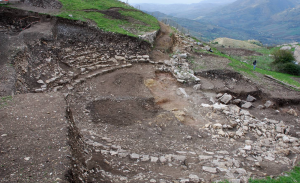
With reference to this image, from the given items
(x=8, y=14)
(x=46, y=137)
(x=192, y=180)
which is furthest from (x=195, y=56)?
(x=8, y=14)

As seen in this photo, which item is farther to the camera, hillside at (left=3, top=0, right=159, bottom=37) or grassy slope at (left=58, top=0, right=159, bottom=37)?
hillside at (left=3, top=0, right=159, bottom=37)

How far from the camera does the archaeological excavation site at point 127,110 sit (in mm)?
5434

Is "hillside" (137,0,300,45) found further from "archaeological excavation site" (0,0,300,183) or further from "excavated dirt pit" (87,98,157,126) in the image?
"excavated dirt pit" (87,98,157,126)

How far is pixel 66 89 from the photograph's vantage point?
10.8 m

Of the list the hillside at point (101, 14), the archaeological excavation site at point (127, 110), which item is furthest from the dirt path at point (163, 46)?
the hillside at point (101, 14)

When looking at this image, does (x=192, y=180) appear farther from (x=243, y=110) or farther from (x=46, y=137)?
(x=243, y=110)

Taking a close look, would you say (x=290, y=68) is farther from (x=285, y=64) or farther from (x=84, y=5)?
(x=84, y=5)

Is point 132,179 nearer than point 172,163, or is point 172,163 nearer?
point 132,179

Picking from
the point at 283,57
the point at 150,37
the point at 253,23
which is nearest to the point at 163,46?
the point at 150,37

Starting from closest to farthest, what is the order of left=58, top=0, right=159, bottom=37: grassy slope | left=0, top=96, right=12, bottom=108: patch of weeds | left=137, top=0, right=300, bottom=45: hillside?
left=0, top=96, right=12, bottom=108: patch of weeds
left=58, top=0, right=159, bottom=37: grassy slope
left=137, top=0, right=300, bottom=45: hillside

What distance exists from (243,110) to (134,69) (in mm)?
7676

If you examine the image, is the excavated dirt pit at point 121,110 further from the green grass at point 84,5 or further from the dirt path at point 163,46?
the green grass at point 84,5

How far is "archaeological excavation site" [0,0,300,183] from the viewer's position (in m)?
5.43

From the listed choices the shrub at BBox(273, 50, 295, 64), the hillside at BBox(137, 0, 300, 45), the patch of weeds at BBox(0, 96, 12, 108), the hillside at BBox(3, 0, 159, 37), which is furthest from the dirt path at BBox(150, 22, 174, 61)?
the hillside at BBox(137, 0, 300, 45)
